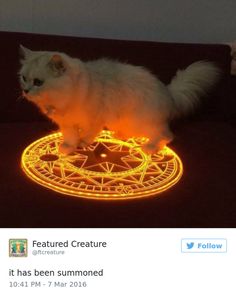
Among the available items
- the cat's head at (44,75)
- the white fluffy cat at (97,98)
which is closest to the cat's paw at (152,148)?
the white fluffy cat at (97,98)

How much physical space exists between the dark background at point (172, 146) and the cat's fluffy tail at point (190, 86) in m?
0.13

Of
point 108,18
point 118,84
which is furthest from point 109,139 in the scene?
point 108,18

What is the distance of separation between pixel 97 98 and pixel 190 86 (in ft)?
1.00

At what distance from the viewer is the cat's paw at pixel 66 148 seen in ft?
3.59

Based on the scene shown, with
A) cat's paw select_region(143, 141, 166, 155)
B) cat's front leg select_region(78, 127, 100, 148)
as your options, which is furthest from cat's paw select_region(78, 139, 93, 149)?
cat's paw select_region(143, 141, 166, 155)

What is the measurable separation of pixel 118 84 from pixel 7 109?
475mm

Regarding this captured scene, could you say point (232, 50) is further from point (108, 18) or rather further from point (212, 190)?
point (212, 190)

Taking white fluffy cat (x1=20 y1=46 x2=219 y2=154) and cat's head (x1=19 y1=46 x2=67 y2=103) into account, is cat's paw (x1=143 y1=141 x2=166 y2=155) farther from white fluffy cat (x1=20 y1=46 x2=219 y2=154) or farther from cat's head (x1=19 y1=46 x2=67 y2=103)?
cat's head (x1=19 y1=46 x2=67 y2=103)

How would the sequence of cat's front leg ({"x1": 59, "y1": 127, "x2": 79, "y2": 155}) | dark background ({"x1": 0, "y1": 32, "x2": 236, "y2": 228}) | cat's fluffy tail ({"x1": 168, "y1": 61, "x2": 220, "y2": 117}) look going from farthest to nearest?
cat's fluffy tail ({"x1": 168, "y1": 61, "x2": 220, "y2": 117}) → cat's front leg ({"x1": 59, "y1": 127, "x2": 79, "y2": 155}) → dark background ({"x1": 0, "y1": 32, "x2": 236, "y2": 228})

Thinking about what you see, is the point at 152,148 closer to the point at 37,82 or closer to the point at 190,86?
the point at 190,86

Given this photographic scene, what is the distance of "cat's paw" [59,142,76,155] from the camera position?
1095 millimetres

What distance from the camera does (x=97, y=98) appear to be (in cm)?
105

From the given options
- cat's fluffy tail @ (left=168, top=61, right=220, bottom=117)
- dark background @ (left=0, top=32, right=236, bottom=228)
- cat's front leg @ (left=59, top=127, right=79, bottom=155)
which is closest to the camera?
dark background @ (left=0, top=32, right=236, bottom=228)
